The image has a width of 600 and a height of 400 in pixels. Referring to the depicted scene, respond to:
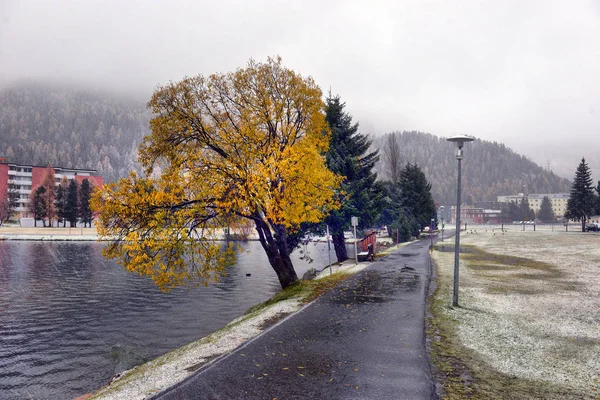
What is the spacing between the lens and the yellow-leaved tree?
15703mm

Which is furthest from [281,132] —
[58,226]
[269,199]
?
[58,226]

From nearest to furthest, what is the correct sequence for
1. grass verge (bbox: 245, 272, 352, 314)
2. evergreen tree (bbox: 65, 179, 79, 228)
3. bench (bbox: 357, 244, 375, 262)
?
grass verge (bbox: 245, 272, 352, 314)
bench (bbox: 357, 244, 375, 262)
evergreen tree (bbox: 65, 179, 79, 228)

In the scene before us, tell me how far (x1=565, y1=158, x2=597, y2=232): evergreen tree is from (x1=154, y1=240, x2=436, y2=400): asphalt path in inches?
3305

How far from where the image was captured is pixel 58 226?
10638 centimetres

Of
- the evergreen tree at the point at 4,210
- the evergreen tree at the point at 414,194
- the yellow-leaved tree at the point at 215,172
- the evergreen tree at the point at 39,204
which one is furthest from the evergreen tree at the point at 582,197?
the evergreen tree at the point at 4,210

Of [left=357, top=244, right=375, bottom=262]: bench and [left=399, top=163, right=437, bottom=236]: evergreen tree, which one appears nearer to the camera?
[left=357, top=244, right=375, bottom=262]: bench

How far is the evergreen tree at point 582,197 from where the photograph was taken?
3196 inches

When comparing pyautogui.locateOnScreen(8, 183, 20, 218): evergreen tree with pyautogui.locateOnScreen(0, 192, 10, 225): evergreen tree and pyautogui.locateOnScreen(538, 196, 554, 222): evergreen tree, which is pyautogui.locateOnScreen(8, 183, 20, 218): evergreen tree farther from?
pyautogui.locateOnScreen(538, 196, 554, 222): evergreen tree

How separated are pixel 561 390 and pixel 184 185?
13.5 metres

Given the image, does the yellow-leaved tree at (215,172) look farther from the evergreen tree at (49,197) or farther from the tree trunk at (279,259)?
the evergreen tree at (49,197)

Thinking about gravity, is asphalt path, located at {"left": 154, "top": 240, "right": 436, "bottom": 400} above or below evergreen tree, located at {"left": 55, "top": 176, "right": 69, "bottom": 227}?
below

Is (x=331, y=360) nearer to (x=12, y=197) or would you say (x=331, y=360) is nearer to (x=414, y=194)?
(x=414, y=194)

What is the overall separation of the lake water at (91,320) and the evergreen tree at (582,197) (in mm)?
75161

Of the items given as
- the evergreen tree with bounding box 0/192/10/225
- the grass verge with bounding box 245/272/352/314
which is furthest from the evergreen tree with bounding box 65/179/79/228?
the grass verge with bounding box 245/272/352/314
